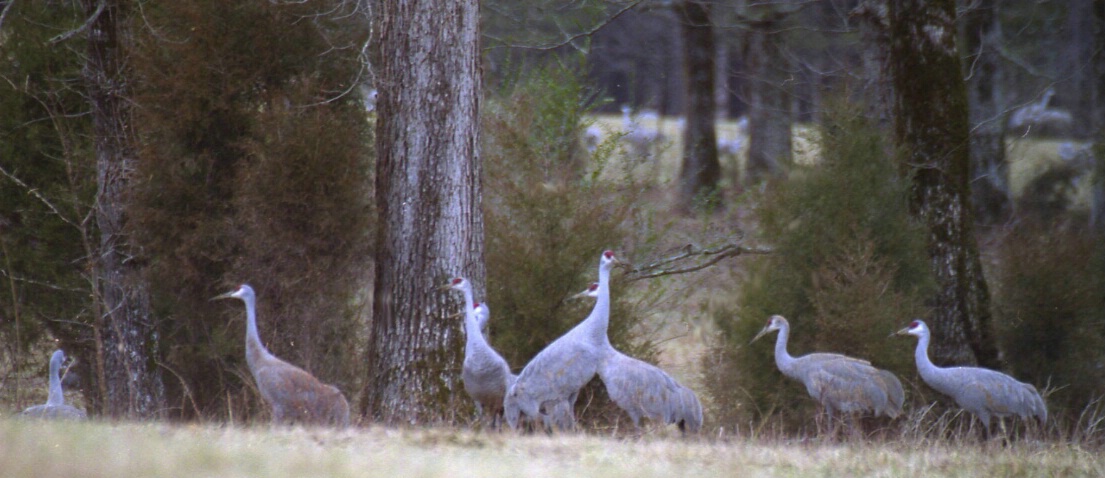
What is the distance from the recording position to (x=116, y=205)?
40.3 ft

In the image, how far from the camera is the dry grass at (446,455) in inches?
232

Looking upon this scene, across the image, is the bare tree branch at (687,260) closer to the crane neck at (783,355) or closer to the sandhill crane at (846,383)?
the crane neck at (783,355)

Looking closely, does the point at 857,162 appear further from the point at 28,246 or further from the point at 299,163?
the point at 28,246

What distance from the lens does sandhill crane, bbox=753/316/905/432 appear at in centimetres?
1034

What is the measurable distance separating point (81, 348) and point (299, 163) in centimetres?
457

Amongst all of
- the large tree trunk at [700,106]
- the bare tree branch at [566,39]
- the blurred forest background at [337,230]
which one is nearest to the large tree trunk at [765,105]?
the large tree trunk at [700,106]

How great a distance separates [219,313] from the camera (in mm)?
12438

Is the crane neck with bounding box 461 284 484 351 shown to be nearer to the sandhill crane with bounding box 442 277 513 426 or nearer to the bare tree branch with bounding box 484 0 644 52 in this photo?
the sandhill crane with bounding box 442 277 513 426

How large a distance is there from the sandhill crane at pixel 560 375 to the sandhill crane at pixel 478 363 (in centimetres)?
16

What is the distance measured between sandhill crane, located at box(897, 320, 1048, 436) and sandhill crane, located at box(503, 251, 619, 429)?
3273 millimetres

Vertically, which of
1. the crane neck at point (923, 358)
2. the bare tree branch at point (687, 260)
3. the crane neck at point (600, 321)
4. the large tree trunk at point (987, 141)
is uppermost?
the large tree trunk at point (987, 141)

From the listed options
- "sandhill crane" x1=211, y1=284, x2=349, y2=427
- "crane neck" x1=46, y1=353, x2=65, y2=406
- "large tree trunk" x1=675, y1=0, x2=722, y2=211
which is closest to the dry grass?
"sandhill crane" x1=211, y1=284, x2=349, y2=427

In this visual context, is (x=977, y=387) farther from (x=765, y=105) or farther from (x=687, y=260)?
(x=765, y=105)

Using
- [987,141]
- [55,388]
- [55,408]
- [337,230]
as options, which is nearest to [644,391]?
[337,230]
